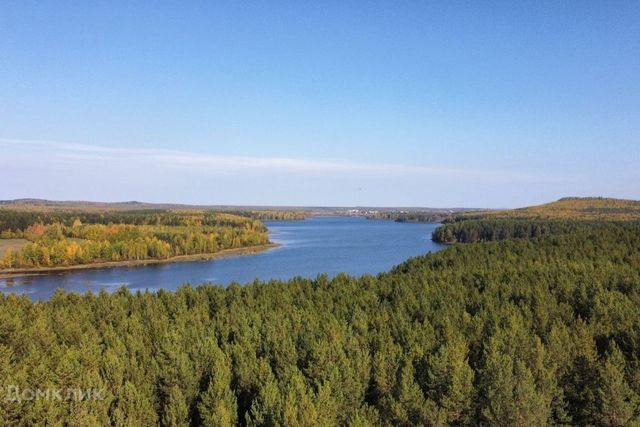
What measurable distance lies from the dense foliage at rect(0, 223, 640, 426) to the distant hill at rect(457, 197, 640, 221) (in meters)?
113

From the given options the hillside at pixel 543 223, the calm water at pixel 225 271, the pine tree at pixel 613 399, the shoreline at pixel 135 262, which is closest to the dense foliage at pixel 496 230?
the hillside at pixel 543 223

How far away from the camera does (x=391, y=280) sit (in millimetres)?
33969

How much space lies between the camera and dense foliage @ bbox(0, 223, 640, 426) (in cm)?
1387

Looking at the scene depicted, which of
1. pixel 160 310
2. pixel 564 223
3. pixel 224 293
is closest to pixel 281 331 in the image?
pixel 160 310

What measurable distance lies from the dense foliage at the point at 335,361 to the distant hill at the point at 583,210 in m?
113

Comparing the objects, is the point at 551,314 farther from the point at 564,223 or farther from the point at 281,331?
the point at 564,223

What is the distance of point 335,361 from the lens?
16.9 m

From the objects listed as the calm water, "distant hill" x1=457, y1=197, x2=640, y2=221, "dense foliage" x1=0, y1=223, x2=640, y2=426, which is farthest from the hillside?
"dense foliage" x1=0, y1=223, x2=640, y2=426

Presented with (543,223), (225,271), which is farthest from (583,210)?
(225,271)

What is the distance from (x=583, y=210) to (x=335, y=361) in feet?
486

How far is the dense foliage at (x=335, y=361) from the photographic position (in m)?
13.9

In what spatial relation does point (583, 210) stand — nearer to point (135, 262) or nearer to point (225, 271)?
point (225, 271)

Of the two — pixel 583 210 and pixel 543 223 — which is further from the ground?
pixel 583 210

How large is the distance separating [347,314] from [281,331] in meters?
5.53
